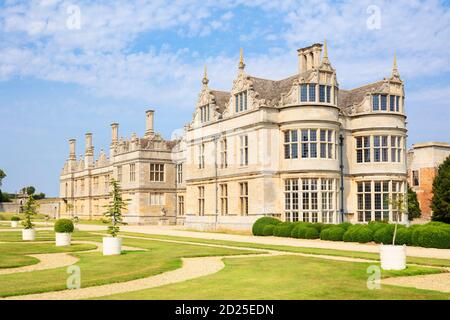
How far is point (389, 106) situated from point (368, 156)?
4286mm

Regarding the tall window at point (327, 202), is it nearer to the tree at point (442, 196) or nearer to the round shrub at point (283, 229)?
the round shrub at point (283, 229)

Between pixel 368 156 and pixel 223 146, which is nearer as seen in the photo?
pixel 368 156

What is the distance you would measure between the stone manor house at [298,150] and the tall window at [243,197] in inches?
3.1

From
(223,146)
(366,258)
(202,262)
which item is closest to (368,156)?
(223,146)

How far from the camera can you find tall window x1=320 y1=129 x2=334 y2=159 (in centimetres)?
3900

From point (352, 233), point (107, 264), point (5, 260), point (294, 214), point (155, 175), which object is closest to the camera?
point (107, 264)

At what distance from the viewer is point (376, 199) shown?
41125mm

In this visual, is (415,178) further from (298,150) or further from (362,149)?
(298,150)

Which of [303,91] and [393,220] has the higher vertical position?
[303,91]

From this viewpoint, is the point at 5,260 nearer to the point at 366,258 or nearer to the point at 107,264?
the point at 107,264

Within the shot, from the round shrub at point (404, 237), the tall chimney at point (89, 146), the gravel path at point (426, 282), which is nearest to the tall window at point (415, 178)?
the round shrub at point (404, 237)

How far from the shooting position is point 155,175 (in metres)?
62.8

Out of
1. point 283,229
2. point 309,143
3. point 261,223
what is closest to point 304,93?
point 309,143

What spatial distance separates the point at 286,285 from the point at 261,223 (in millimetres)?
24717
